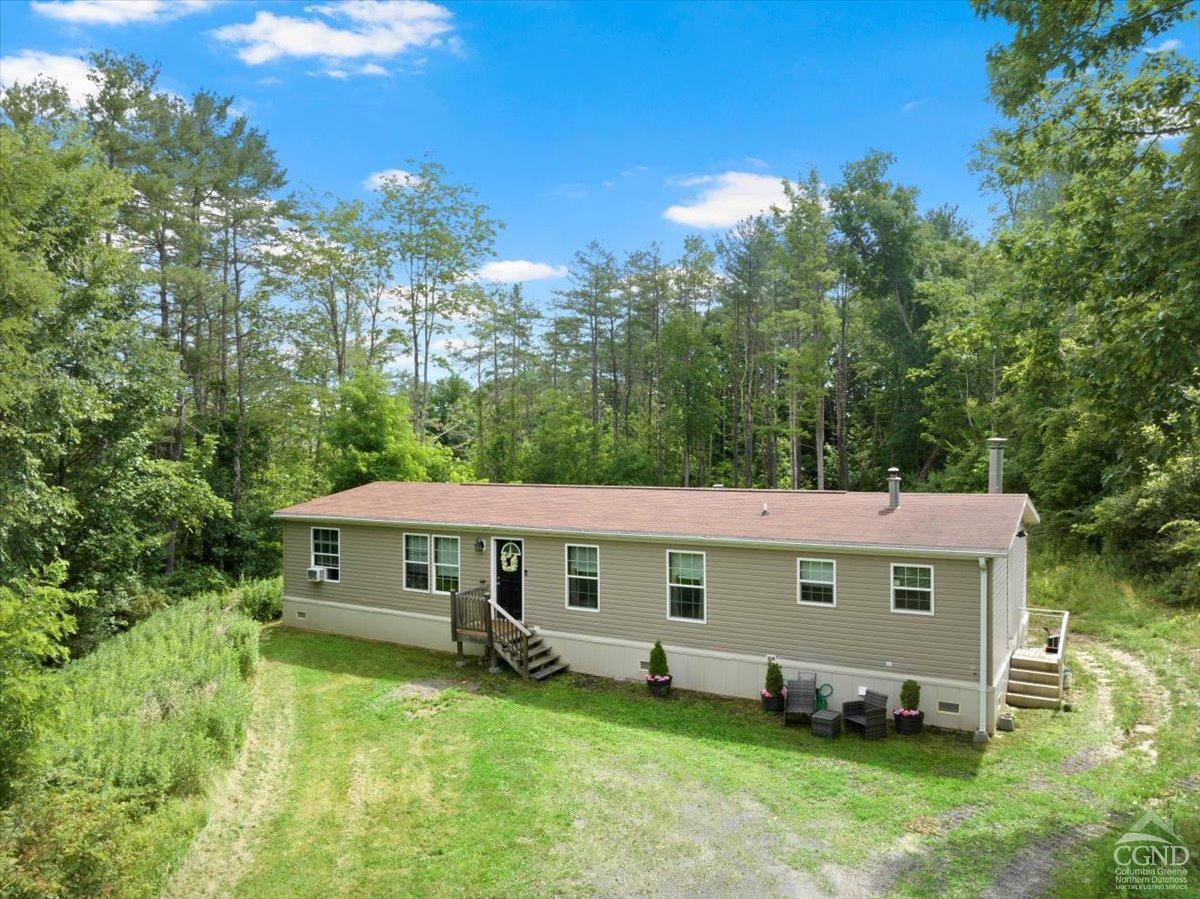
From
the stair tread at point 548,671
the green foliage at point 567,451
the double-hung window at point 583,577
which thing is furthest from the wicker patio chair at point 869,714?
the green foliage at point 567,451

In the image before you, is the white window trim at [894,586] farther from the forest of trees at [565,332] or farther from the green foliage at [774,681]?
the forest of trees at [565,332]

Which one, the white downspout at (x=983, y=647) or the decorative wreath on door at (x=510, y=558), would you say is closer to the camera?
the white downspout at (x=983, y=647)

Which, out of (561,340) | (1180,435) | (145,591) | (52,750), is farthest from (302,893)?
(561,340)

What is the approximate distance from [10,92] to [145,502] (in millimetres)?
10989

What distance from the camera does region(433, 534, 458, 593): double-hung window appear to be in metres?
14.9

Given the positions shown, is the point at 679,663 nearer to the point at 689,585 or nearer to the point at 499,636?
the point at 689,585

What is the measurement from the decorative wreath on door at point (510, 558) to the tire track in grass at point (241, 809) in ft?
14.9

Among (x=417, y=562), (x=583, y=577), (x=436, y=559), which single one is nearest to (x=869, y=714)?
(x=583, y=577)

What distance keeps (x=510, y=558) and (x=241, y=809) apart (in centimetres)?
690

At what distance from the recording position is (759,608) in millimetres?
11844

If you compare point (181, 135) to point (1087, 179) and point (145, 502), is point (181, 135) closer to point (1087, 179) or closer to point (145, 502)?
point (145, 502)

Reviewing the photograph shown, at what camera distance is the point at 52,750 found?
688 cm

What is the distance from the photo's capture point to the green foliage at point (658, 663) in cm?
1226

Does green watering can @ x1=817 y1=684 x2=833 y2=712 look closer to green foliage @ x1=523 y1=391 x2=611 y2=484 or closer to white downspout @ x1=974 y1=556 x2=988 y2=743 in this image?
white downspout @ x1=974 y1=556 x2=988 y2=743
